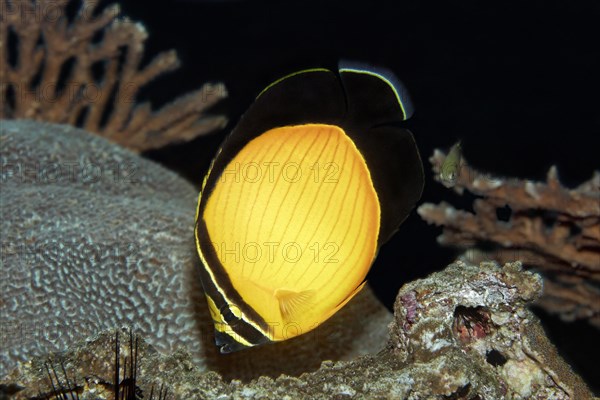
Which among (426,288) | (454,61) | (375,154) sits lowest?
(426,288)

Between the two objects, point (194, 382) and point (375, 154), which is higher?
Answer: point (375, 154)

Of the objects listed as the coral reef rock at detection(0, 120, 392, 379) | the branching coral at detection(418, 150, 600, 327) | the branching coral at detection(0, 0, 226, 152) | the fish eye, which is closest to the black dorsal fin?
the fish eye

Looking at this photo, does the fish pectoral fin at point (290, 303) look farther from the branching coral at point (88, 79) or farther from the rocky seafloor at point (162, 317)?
the branching coral at point (88, 79)

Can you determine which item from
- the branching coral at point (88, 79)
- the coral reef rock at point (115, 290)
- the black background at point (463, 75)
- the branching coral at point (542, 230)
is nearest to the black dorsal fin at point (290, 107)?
the coral reef rock at point (115, 290)

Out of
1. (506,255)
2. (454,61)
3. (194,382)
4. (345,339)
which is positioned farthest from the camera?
(454,61)

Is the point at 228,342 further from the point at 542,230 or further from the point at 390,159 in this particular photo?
the point at 542,230

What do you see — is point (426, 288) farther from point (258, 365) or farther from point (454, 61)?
point (454, 61)

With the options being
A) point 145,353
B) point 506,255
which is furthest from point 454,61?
point 145,353
